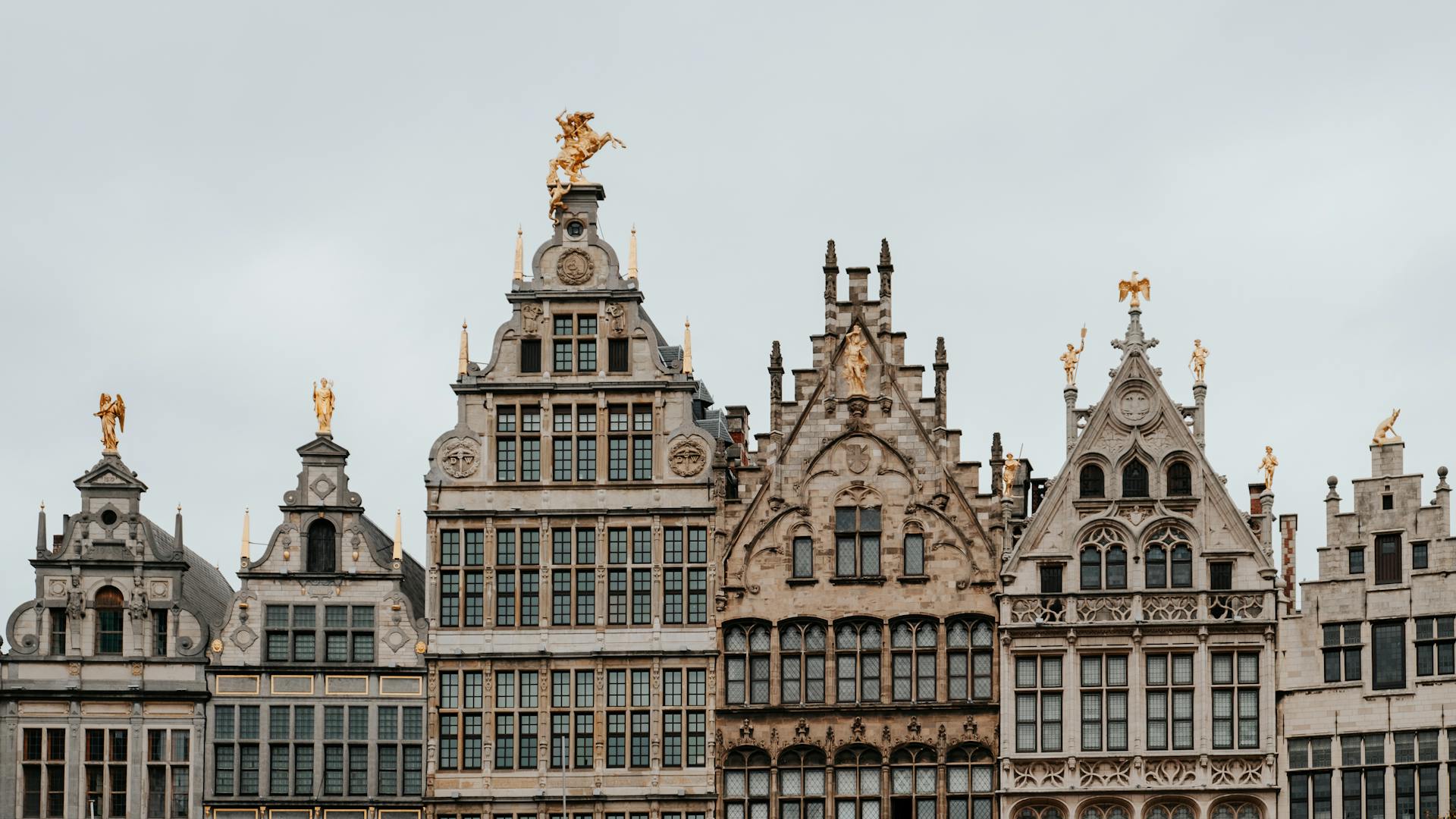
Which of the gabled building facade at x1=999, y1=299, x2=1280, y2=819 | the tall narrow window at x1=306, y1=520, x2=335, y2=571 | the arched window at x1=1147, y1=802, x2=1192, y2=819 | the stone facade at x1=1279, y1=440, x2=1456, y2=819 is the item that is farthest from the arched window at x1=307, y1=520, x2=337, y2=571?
the stone facade at x1=1279, y1=440, x2=1456, y2=819

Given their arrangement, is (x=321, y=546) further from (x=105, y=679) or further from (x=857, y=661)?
(x=857, y=661)

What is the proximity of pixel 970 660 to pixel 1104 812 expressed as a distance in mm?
4917

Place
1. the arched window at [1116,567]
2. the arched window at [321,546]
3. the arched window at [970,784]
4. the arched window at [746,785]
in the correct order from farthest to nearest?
the arched window at [321,546]
the arched window at [1116,567]
the arched window at [746,785]
the arched window at [970,784]

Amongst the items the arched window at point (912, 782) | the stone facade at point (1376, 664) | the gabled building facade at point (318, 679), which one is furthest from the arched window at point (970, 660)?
the gabled building facade at point (318, 679)

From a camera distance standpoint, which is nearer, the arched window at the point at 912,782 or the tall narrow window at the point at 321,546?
the arched window at the point at 912,782

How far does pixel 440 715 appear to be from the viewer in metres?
87.6

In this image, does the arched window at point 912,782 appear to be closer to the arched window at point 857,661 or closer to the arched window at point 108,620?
the arched window at point 857,661

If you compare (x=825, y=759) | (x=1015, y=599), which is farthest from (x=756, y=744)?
(x=1015, y=599)

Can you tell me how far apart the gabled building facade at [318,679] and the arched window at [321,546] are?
27mm

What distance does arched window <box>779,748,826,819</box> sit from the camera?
86875 millimetres

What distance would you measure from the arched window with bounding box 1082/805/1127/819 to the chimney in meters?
6.50

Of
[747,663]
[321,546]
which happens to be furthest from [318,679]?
[747,663]

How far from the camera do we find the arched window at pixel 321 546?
290 ft

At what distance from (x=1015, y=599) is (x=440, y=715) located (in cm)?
1440
